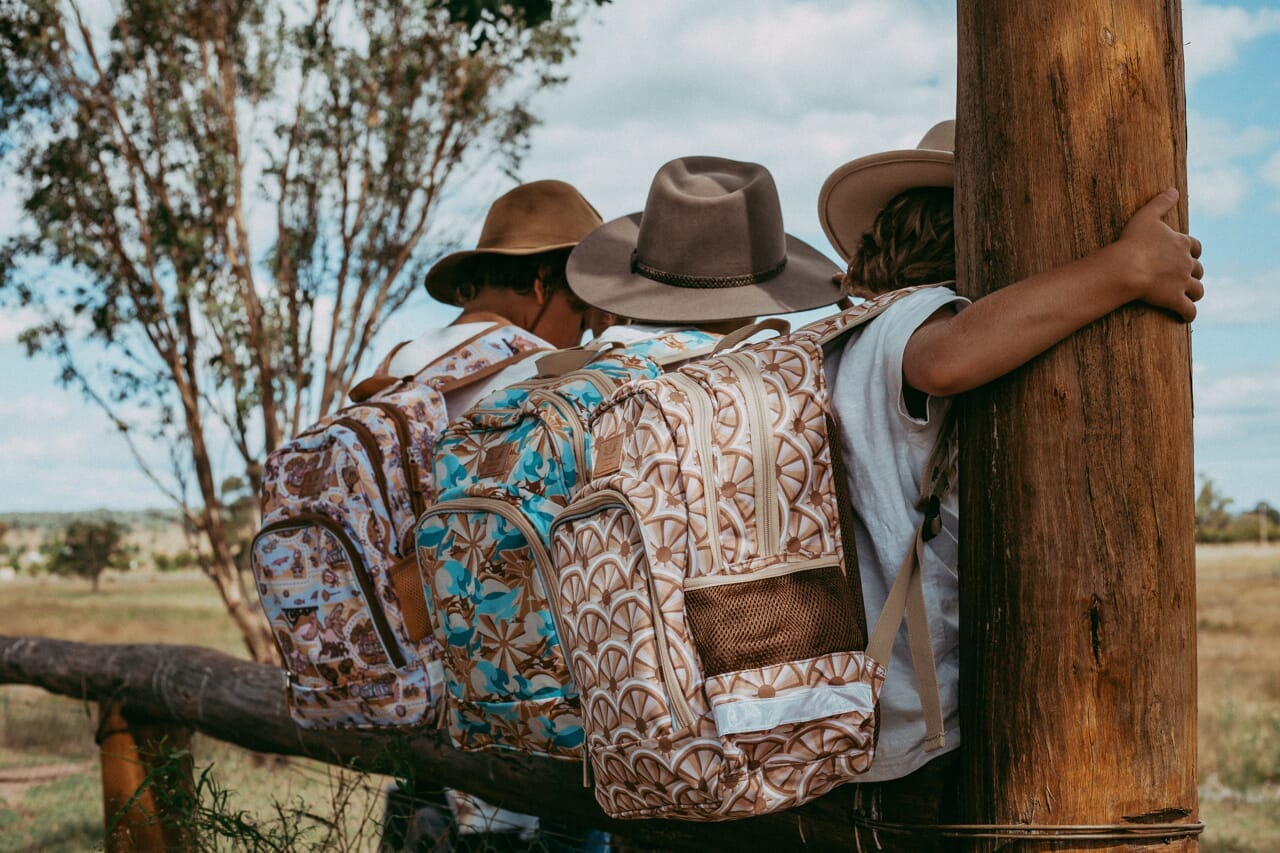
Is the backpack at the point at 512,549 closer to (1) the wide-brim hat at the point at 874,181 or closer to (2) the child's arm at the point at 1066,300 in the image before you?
(1) the wide-brim hat at the point at 874,181

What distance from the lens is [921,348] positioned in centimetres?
203

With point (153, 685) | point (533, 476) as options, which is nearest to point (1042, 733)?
point (533, 476)

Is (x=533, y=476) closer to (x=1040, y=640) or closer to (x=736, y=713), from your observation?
(x=736, y=713)

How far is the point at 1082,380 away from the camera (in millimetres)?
1992

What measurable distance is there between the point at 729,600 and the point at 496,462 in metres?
0.81

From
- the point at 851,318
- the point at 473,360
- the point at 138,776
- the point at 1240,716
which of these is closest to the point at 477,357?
the point at 473,360

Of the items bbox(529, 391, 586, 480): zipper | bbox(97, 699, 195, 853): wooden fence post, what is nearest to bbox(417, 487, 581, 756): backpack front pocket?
bbox(529, 391, 586, 480): zipper

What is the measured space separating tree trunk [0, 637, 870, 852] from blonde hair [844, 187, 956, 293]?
960 mm

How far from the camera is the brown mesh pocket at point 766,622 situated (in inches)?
77.3

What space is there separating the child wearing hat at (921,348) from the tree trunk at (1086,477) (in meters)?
0.06

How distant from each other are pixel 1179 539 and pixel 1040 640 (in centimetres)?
27

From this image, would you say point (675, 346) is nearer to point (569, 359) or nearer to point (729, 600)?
point (569, 359)

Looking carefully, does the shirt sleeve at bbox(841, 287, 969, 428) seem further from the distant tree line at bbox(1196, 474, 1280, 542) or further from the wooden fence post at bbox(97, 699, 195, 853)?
the distant tree line at bbox(1196, 474, 1280, 542)

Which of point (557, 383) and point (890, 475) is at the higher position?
point (557, 383)
